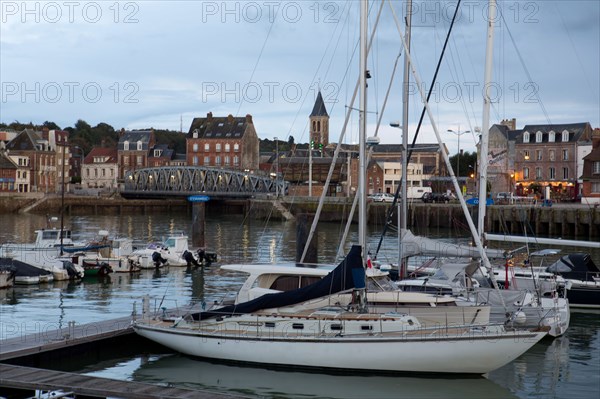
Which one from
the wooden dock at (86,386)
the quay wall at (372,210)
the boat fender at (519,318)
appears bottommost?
the wooden dock at (86,386)

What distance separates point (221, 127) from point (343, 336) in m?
106

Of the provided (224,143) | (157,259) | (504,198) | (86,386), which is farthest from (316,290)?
(224,143)

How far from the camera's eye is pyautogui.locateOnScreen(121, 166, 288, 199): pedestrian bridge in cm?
10594

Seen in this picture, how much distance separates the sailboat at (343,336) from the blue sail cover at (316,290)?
0.02m

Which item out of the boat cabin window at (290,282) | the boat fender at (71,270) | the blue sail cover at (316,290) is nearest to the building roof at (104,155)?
the boat fender at (71,270)

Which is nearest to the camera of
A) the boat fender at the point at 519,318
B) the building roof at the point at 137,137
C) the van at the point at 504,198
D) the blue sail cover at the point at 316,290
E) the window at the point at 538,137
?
the blue sail cover at the point at 316,290

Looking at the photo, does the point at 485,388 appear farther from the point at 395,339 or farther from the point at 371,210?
the point at 371,210

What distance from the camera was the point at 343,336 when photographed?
1892 centimetres

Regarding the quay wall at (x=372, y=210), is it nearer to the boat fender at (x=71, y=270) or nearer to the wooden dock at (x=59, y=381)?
the boat fender at (x=71, y=270)

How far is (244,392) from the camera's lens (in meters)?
18.5

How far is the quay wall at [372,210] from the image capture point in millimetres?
65812

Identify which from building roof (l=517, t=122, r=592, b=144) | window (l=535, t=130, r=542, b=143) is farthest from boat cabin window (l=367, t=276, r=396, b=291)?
window (l=535, t=130, r=542, b=143)

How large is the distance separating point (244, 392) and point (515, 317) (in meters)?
6.76

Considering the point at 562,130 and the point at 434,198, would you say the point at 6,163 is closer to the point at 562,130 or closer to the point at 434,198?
the point at 434,198
